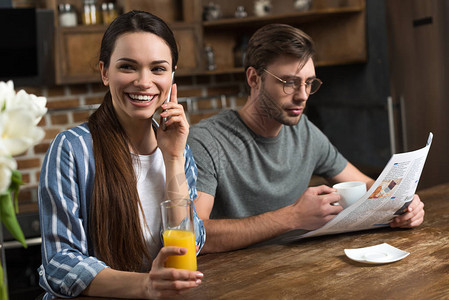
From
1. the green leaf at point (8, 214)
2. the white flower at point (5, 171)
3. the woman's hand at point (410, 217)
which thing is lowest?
the woman's hand at point (410, 217)

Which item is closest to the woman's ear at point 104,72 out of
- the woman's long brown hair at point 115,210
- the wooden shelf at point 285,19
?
the woman's long brown hair at point 115,210

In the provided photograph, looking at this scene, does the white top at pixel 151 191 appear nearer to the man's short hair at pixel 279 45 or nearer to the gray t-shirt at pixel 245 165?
the gray t-shirt at pixel 245 165

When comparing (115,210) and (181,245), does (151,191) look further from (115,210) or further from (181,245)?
(181,245)

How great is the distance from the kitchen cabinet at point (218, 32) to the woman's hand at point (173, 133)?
1.72 m

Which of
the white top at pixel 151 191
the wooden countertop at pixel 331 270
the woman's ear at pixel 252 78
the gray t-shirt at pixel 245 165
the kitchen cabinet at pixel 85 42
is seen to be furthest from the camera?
the kitchen cabinet at pixel 85 42

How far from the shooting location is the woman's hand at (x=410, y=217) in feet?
5.26

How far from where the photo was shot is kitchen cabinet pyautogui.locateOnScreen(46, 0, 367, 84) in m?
3.20

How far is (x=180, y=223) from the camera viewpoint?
116 centimetres

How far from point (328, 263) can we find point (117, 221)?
0.49m

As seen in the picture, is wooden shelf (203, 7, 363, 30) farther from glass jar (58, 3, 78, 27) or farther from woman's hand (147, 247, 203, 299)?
woman's hand (147, 247, 203, 299)

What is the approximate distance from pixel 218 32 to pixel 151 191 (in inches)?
91.2

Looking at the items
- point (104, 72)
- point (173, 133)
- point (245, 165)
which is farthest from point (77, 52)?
point (173, 133)

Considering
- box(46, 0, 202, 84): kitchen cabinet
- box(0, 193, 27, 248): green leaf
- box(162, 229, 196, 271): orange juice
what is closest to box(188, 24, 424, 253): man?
box(162, 229, 196, 271): orange juice

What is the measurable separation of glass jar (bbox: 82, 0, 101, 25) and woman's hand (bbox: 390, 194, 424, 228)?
2.21 m
